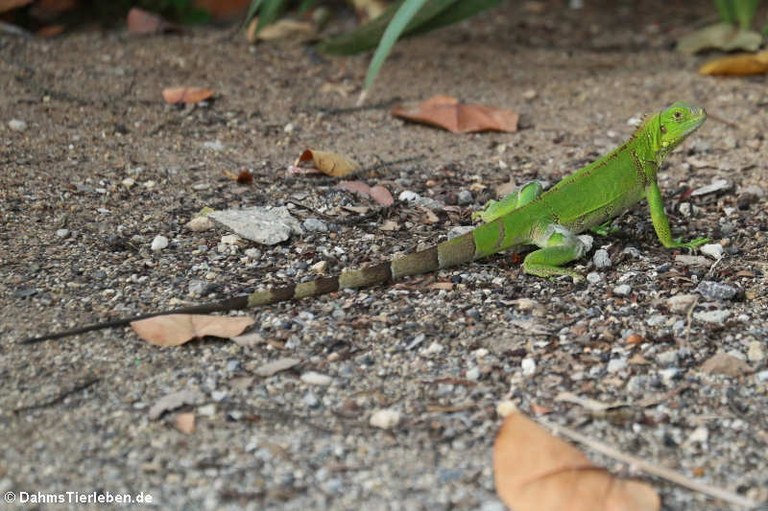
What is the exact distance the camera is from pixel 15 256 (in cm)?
391

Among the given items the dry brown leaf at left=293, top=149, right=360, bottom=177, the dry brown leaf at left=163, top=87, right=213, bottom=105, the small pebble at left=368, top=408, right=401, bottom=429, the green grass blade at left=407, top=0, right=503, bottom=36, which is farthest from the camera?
the green grass blade at left=407, top=0, right=503, bottom=36

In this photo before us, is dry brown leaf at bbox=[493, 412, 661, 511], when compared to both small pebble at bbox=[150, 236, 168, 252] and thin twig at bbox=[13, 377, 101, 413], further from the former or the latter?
small pebble at bbox=[150, 236, 168, 252]

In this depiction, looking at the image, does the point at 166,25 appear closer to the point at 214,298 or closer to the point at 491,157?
the point at 491,157

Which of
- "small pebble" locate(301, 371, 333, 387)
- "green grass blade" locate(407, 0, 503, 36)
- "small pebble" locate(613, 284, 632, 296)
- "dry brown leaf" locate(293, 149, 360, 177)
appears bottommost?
"dry brown leaf" locate(293, 149, 360, 177)

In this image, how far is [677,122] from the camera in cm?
427

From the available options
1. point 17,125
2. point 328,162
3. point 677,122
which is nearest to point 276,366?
point 328,162

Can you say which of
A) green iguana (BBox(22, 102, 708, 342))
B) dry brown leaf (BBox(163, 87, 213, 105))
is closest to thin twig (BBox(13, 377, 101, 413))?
green iguana (BBox(22, 102, 708, 342))

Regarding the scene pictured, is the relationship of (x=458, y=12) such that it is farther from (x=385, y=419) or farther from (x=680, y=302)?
(x=385, y=419)

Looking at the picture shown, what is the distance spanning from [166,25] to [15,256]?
3128 mm

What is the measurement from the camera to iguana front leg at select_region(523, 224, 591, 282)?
3.92 m

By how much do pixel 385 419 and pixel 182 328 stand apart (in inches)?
33.3

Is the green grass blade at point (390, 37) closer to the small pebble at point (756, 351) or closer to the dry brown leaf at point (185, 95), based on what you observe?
the dry brown leaf at point (185, 95)

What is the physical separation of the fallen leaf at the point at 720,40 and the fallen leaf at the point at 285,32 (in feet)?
8.45

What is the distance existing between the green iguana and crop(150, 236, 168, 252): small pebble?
638 mm
